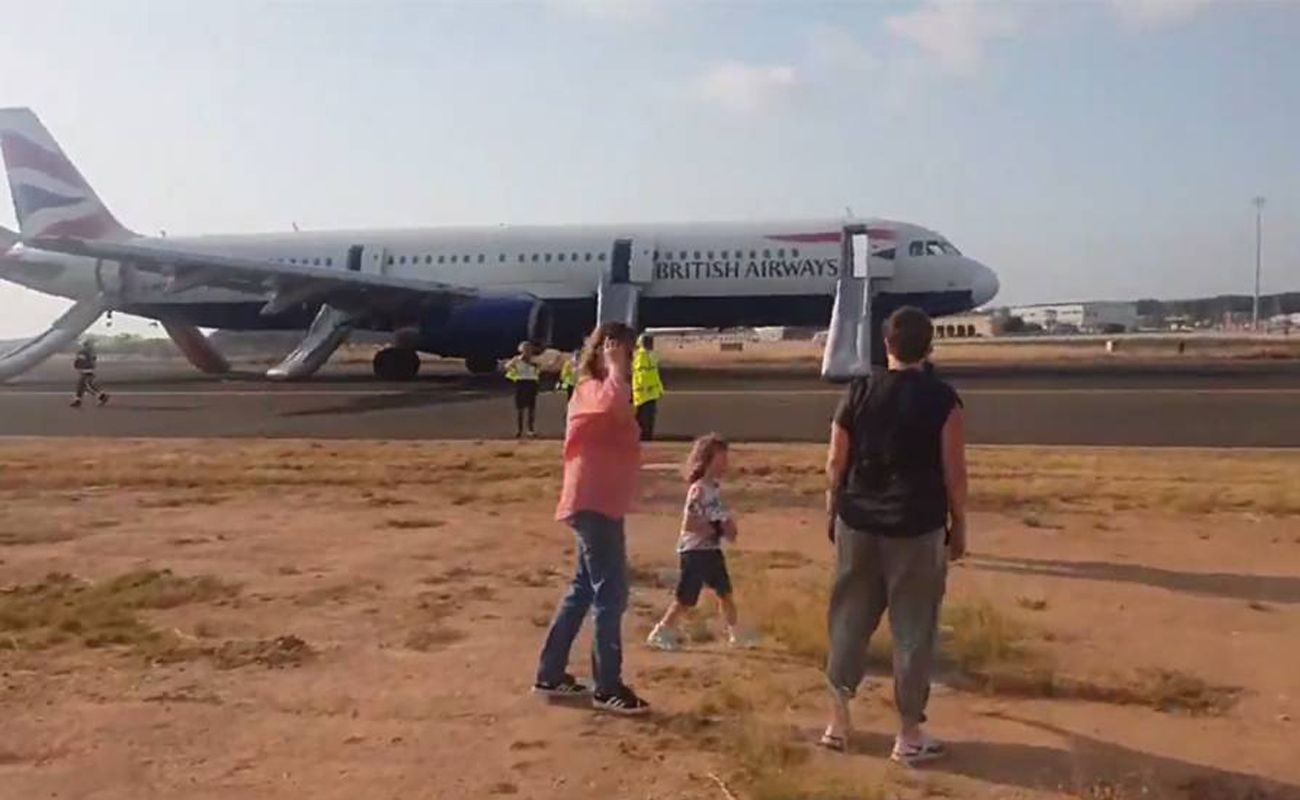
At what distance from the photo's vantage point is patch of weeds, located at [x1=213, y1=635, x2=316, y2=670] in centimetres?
628

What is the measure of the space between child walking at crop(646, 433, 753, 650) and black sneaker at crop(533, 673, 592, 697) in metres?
0.91

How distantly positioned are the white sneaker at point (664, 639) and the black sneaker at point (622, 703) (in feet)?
3.43

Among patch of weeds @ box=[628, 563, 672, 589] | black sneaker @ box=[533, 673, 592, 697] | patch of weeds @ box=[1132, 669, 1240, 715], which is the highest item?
patch of weeds @ box=[1132, 669, 1240, 715]

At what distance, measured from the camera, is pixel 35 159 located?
136 ft

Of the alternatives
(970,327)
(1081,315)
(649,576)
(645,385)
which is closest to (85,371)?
(645,385)

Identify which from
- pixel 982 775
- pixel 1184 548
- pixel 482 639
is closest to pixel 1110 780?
pixel 982 775

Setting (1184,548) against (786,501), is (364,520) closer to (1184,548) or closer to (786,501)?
(786,501)

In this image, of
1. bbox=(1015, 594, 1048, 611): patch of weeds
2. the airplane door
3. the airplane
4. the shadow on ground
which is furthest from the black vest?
the airplane door

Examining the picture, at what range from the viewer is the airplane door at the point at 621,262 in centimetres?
3381

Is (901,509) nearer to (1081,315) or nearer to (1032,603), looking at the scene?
(1032,603)

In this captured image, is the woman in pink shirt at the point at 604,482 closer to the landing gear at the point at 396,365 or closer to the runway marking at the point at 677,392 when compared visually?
the runway marking at the point at 677,392

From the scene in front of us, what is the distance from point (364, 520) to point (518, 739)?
6.21 m

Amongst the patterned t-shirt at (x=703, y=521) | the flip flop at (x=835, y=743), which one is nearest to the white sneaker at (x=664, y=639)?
the patterned t-shirt at (x=703, y=521)

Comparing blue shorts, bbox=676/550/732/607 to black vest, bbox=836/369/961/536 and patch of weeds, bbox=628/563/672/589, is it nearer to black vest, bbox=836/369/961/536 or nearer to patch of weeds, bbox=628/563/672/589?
patch of weeds, bbox=628/563/672/589
